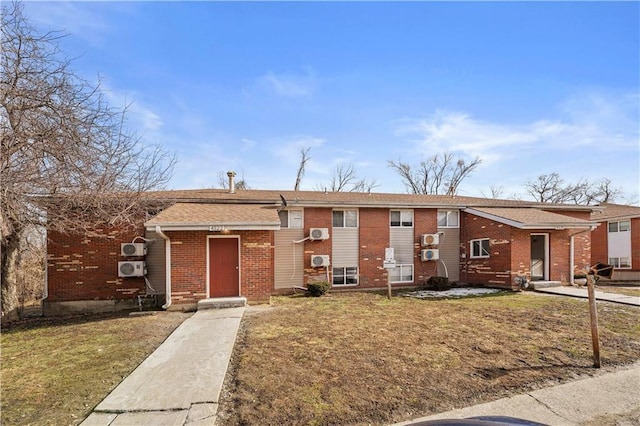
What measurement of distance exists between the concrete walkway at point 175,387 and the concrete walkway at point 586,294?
11556 millimetres

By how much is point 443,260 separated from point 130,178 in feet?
42.1

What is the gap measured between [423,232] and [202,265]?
9.51 metres

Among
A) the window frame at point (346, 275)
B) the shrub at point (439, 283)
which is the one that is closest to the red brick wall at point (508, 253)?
the shrub at point (439, 283)

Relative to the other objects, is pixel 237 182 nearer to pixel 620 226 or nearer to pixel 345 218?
pixel 345 218

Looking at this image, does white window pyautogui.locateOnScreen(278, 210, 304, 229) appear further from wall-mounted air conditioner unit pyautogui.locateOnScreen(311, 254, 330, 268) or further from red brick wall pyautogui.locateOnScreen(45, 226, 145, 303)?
red brick wall pyautogui.locateOnScreen(45, 226, 145, 303)

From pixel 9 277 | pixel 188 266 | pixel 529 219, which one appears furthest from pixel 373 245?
pixel 9 277

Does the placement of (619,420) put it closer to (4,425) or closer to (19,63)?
(4,425)

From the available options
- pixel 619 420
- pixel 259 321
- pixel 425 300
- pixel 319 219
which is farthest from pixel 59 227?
pixel 619 420

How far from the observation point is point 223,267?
Result: 10438 mm

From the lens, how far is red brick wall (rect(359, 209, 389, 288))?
1396 cm

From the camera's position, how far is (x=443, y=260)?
48.9 feet

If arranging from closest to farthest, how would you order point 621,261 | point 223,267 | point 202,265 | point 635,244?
1. point 202,265
2. point 223,267
3. point 635,244
4. point 621,261

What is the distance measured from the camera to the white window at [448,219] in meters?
15.1

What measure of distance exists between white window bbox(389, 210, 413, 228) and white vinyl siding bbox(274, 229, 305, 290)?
4.18 meters
